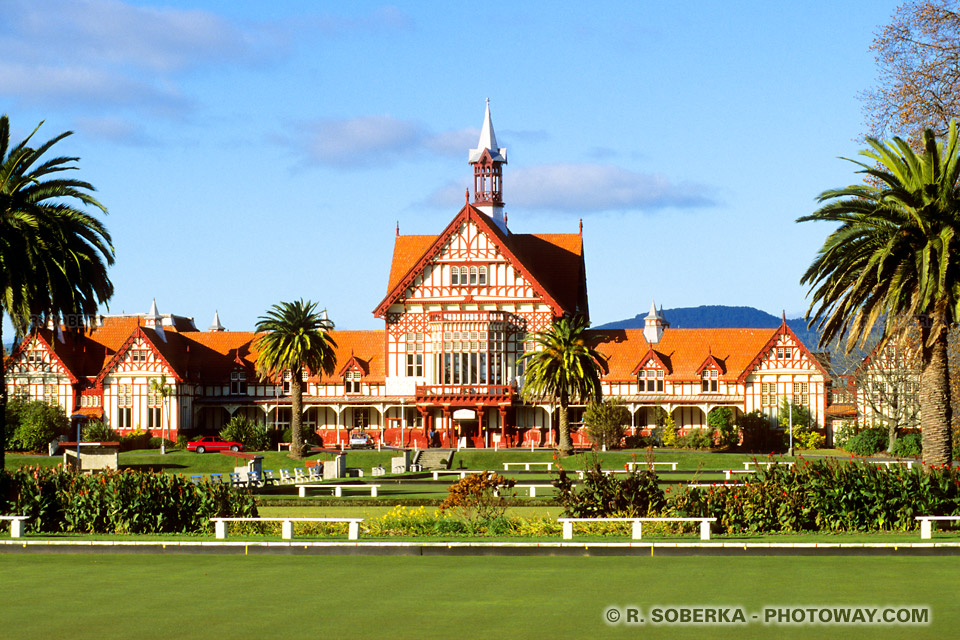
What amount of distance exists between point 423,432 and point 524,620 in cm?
7281

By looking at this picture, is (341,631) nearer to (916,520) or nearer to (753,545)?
(753,545)

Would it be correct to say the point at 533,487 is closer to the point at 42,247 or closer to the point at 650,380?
the point at 42,247

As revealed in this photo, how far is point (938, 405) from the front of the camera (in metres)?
32.7

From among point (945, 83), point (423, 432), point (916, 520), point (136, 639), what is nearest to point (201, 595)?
point (136, 639)

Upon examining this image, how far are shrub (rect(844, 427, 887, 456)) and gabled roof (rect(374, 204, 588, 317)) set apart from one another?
74.0ft

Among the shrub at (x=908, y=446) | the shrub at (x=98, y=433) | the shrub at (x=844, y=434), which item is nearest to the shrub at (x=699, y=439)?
the shrub at (x=844, y=434)

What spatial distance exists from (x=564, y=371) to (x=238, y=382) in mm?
31403

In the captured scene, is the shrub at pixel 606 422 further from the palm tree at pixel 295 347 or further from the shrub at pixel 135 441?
the shrub at pixel 135 441

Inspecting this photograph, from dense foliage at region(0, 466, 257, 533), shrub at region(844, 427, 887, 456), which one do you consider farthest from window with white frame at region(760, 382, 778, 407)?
dense foliage at region(0, 466, 257, 533)

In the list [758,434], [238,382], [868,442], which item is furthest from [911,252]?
[238,382]

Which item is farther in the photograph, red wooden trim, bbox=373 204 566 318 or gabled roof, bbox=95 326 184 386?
gabled roof, bbox=95 326 184 386

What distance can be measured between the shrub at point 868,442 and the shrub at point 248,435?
38.6m

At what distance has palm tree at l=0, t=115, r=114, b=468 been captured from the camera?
37.6 meters

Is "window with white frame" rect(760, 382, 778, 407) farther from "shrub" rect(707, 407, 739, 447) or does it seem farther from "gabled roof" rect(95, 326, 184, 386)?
"gabled roof" rect(95, 326, 184, 386)
